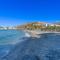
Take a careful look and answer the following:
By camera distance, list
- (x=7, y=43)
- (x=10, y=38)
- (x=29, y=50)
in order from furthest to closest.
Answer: (x=10, y=38), (x=7, y=43), (x=29, y=50)

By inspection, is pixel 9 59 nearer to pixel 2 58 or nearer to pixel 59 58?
pixel 2 58

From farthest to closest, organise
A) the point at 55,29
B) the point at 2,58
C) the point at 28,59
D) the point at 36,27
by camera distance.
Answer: the point at 36,27 → the point at 55,29 → the point at 2,58 → the point at 28,59

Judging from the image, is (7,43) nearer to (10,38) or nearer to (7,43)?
(7,43)

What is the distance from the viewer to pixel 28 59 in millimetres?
12750

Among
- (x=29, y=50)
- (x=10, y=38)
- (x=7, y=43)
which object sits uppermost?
(x=29, y=50)

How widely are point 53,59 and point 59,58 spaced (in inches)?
27.5

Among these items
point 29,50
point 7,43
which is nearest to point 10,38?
point 7,43

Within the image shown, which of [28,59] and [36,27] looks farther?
[36,27]

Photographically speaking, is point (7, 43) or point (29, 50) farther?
point (7, 43)

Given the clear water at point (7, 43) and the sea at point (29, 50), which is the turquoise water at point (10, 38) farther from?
the sea at point (29, 50)

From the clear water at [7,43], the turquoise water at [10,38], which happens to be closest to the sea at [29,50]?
the clear water at [7,43]

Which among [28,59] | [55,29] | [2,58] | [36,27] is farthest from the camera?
[36,27]

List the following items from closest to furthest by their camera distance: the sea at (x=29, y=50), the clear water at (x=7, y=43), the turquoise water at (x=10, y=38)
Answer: the sea at (x=29, y=50)
the clear water at (x=7, y=43)
the turquoise water at (x=10, y=38)

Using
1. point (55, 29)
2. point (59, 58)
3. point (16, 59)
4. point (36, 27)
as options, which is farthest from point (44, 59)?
point (36, 27)
